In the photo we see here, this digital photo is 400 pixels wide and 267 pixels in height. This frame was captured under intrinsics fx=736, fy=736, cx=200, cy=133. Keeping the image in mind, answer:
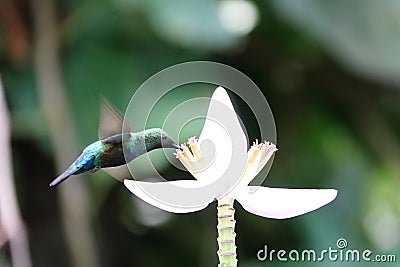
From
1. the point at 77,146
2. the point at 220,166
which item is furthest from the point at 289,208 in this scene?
the point at 77,146

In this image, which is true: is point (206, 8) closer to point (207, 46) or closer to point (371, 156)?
point (207, 46)

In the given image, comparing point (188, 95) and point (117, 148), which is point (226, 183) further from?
point (188, 95)

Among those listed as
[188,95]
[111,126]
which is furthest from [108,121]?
[188,95]

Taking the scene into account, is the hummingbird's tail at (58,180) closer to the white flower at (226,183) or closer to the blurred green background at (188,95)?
the white flower at (226,183)

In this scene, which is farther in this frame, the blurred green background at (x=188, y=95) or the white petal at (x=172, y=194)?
the blurred green background at (x=188, y=95)

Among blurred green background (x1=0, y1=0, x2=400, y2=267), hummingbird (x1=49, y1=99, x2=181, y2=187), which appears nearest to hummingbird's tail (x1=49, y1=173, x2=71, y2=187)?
hummingbird (x1=49, y1=99, x2=181, y2=187)

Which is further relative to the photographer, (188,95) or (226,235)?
(188,95)

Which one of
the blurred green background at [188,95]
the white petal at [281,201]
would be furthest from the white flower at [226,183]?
the blurred green background at [188,95]
